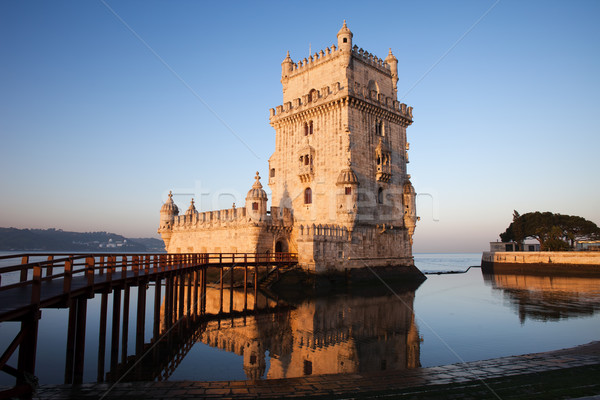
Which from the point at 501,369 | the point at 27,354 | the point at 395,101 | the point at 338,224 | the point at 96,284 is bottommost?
the point at 501,369

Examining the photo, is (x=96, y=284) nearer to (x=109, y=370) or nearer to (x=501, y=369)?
(x=109, y=370)

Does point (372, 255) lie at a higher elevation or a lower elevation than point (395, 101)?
lower

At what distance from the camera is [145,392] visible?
26.5 feet

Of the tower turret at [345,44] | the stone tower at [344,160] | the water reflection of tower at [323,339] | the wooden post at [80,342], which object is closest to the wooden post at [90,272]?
the wooden post at [80,342]

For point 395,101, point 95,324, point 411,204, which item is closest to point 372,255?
point 411,204

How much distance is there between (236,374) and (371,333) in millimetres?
7144

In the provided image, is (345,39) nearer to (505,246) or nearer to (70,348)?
(70,348)

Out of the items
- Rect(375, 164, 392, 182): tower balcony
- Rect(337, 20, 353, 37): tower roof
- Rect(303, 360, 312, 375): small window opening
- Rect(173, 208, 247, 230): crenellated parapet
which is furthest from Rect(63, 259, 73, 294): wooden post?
Rect(337, 20, 353, 37): tower roof

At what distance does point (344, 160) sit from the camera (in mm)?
32062

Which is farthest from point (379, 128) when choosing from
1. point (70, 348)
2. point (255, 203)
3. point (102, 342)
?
point (70, 348)

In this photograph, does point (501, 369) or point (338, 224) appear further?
point (338, 224)

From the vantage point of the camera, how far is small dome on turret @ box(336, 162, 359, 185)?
30844mm

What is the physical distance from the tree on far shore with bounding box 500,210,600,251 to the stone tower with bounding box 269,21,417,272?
114 feet

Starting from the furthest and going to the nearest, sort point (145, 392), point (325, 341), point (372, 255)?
point (372, 255) < point (325, 341) < point (145, 392)
